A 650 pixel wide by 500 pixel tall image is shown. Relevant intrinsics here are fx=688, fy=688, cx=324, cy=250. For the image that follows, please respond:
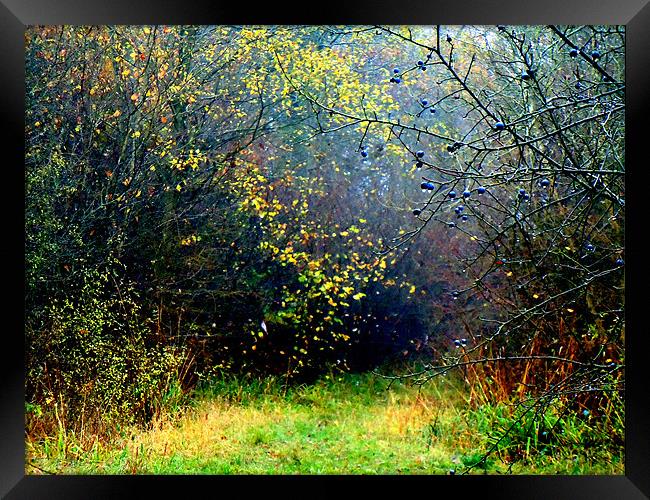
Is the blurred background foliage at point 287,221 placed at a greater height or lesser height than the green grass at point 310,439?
greater

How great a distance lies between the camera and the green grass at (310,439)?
3664 mm

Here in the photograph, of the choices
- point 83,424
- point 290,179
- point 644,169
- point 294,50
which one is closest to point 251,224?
point 290,179

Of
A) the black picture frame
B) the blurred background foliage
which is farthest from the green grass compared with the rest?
the black picture frame

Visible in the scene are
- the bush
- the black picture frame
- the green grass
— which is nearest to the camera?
the black picture frame

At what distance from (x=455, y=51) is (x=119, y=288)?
8.20 ft

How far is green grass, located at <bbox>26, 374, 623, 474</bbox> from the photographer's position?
366 cm

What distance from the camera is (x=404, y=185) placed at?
14.2 ft

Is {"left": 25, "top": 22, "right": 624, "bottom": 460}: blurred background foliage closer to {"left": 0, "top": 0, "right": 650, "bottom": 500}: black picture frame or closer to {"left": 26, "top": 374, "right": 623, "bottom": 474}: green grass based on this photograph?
{"left": 26, "top": 374, "right": 623, "bottom": 474}: green grass
